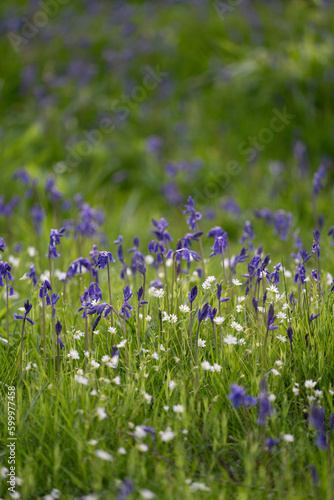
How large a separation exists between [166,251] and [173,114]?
17.7ft

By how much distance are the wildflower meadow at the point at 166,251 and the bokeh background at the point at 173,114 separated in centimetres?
4

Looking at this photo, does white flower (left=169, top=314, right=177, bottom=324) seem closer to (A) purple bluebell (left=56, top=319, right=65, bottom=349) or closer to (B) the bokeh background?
(A) purple bluebell (left=56, top=319, right=65, bottom=349)

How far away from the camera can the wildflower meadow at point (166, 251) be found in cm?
211

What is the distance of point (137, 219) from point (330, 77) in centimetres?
353

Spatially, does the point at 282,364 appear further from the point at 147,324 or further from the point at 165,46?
the point at 165,46

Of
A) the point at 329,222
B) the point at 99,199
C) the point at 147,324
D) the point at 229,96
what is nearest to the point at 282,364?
the point at 147,324

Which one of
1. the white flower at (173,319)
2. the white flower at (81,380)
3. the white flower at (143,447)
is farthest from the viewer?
the white flower at (173,319)

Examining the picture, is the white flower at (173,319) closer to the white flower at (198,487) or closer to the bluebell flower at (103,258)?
the bluebell flower at (103,258)

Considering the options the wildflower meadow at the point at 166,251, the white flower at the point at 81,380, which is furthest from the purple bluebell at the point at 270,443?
the white flower at the point at 81,380

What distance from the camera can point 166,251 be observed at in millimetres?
3451

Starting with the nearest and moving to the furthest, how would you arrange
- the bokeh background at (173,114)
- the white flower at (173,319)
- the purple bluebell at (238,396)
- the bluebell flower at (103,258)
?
the purple bluebell at (238,396)
the bluebell flower at (103,258)
the white flower at (173,319)
the bokeh background at (173,114)

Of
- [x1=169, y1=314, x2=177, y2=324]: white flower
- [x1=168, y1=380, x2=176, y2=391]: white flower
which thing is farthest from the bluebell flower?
[x1=168, y1=380, x2=176, y2=391]: white flower

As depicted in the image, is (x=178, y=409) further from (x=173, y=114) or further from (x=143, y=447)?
(x=173, y=114)

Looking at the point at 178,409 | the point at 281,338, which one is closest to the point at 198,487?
the point at 178,409
